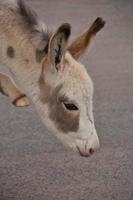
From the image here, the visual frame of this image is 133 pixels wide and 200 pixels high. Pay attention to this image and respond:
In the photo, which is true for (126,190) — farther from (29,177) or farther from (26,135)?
(26,135)

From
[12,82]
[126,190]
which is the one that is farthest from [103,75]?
[12,82]

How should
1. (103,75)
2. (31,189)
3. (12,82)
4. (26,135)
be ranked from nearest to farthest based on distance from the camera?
(12,82), (31,189), (26,135), (103,75)

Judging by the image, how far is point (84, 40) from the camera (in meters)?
1.96

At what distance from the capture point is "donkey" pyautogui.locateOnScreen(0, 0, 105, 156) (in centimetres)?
193

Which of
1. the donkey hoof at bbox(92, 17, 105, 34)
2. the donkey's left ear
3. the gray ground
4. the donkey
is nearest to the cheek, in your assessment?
the donkey

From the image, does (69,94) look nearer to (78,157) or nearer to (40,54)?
(40,54)

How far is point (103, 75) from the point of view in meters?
4.11

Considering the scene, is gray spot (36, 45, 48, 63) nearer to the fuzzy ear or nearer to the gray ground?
the fuzzy ear

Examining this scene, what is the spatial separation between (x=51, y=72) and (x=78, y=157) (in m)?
1.03

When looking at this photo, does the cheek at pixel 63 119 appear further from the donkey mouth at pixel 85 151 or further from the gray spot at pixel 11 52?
the gray spot at pixel 11 52

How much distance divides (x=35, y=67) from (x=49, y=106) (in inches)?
6.5

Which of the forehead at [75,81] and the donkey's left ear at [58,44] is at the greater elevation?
the donkey's left ear at [58,44]

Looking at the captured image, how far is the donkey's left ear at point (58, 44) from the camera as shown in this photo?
1.80m

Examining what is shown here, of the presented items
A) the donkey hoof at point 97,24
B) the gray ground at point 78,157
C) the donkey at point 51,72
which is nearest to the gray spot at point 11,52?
the donkey at point 51,72
